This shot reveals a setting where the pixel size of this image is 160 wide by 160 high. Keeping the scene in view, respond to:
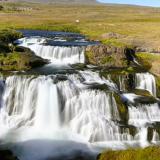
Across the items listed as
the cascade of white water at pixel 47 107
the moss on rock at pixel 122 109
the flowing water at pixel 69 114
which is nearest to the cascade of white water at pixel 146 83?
the flowing water at pixel 69 114

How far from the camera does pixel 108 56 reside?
54531mm

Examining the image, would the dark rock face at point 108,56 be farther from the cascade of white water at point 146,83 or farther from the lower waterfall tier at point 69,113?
the lower waterfall tier at point 69,113

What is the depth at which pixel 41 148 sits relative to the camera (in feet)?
113

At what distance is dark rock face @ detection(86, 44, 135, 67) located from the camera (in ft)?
177

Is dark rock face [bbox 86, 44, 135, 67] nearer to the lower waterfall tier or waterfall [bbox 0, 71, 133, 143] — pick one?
the lower waterfall tier

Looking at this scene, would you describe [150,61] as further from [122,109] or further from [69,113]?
[69,113]

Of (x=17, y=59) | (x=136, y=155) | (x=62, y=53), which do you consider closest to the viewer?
(x=136, y=155)

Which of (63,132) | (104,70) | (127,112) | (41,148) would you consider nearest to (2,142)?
(41,148)

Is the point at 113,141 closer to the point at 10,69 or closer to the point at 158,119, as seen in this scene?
the point at 158,119

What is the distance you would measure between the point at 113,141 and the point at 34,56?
21.6m

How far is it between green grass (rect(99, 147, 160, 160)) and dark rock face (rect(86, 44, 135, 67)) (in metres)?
31.1

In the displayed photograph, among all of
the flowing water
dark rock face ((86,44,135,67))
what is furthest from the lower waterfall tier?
dark rock face ((86,44,135,67))

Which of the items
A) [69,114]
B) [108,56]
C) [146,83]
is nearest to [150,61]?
[108,56]

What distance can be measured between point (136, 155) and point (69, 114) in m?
19.0
